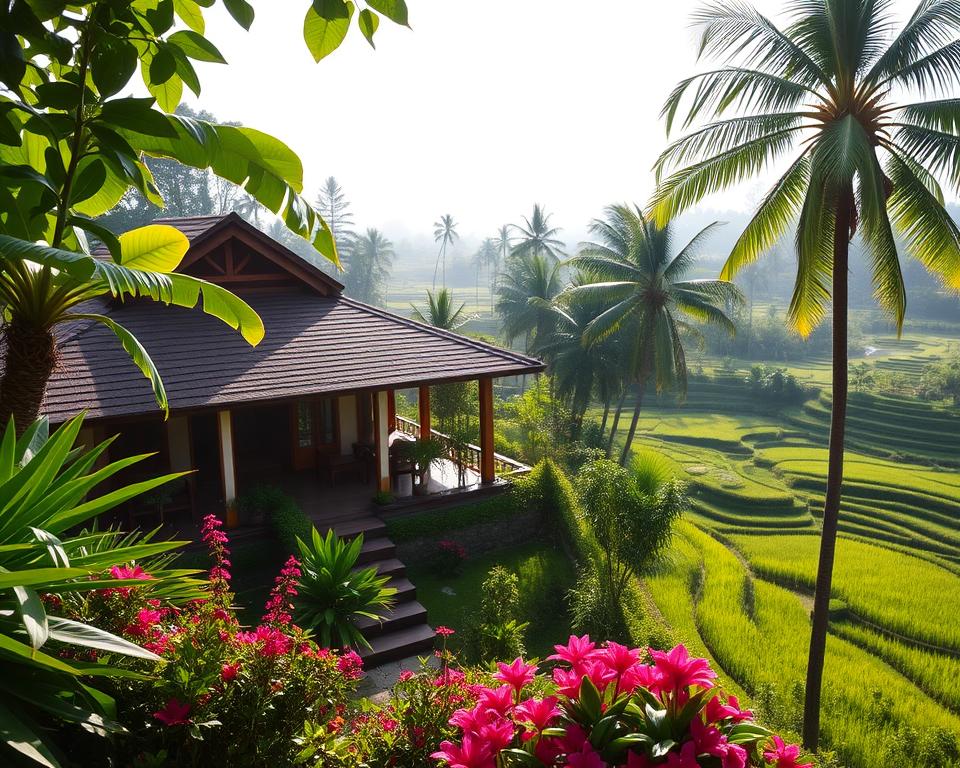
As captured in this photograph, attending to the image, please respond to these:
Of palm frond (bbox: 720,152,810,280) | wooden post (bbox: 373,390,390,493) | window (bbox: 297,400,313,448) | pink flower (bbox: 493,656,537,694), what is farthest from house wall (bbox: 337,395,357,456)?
pink flower (bbox: 493,656,537,694)

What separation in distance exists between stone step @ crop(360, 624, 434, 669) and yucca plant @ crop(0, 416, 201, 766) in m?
5.20

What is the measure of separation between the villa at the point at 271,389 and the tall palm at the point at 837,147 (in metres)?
4.26

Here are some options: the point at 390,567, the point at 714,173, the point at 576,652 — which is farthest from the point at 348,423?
the point at 576,652

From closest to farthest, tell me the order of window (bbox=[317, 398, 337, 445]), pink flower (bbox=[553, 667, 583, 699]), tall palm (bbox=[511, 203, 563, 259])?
pink flower (bbox=[553, 667, 583, 699]) → window (bbox=[317, 398, 337, 445]) → tall palm (bbox=[511, 203, 563, 259])

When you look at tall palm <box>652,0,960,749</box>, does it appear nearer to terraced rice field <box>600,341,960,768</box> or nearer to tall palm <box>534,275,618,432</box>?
terraced rice field <box>600,341,960,768</box>

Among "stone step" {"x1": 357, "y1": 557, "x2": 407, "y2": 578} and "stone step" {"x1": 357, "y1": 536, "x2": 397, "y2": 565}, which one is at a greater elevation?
"stone step" {"x1": 357, "y1": 536, "x2": 397, "y2": 565}

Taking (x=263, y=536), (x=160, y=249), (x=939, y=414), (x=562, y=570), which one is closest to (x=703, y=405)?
(x=939, y=414)

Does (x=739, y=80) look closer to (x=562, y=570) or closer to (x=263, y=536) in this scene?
(x=562, y=570)

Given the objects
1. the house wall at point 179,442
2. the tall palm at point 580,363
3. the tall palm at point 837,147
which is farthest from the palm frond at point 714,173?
the tall palm at point 580,363

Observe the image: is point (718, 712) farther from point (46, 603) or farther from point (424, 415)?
point (424, 415)

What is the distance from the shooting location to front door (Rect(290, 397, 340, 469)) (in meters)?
11.7

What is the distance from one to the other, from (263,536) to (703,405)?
124ft

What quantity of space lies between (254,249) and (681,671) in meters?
10.8

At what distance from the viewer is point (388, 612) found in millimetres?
8297
